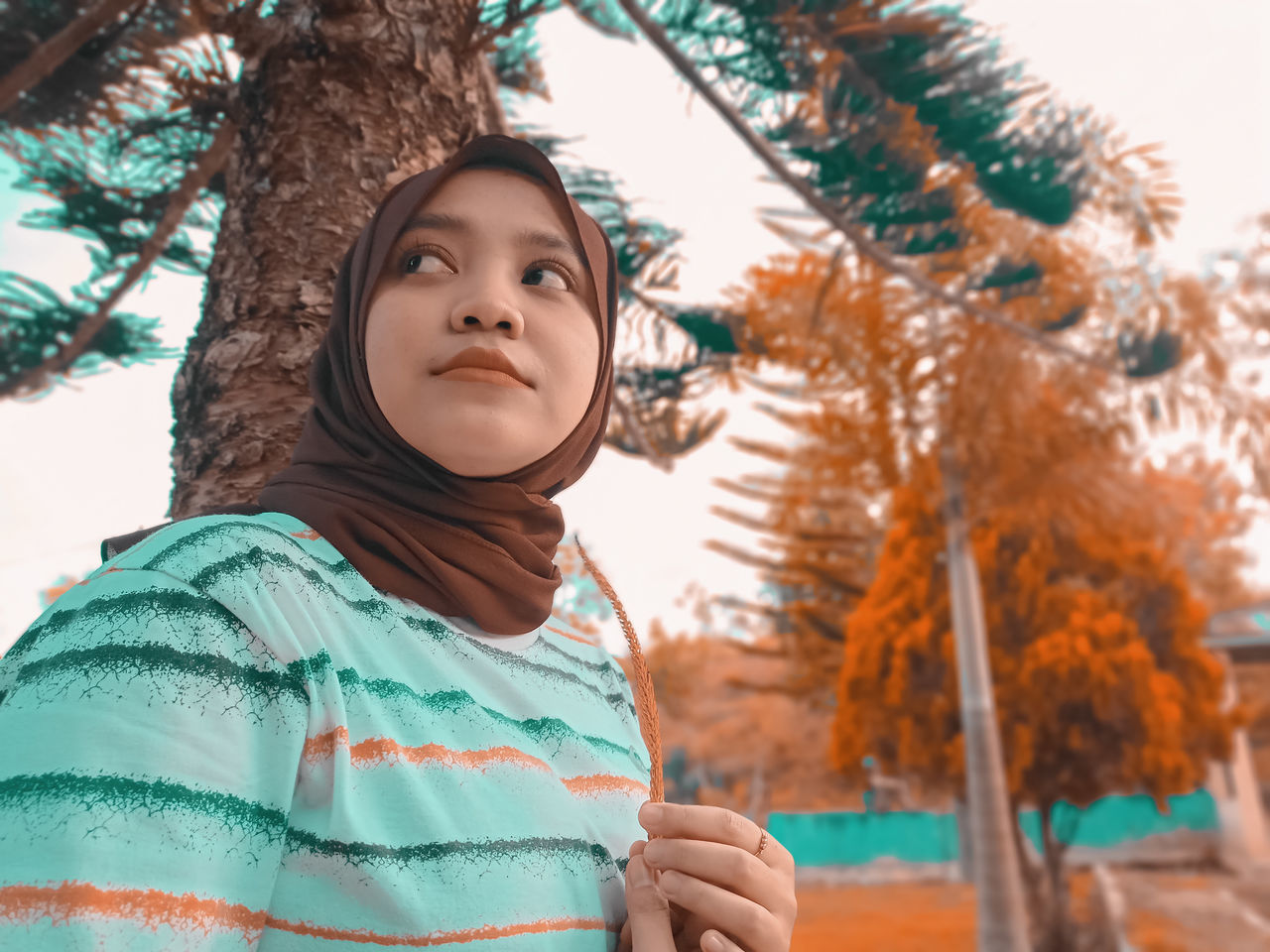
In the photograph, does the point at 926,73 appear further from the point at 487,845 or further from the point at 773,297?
the point at 773,297

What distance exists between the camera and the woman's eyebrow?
0.84 m

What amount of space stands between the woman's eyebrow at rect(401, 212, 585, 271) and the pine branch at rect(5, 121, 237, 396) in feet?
3.39

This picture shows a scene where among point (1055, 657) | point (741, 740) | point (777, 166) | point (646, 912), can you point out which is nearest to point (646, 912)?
point (646, 912)

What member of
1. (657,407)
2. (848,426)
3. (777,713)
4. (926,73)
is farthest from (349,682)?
(777,713)

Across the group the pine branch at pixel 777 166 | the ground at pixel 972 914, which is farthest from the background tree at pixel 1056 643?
the pine branch at pixel 777 166

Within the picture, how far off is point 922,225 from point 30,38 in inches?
98.5

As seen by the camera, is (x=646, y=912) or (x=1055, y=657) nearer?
(x=646, y=912)

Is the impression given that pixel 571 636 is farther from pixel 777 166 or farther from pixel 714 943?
pixel 777 166

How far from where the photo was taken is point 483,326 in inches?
30.9

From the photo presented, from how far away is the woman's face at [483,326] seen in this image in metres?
0.77

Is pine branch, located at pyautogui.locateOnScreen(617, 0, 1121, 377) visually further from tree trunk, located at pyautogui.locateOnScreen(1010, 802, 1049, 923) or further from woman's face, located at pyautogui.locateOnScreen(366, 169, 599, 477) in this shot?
tree trunk, located at pyautogui.locateOnScreen(1010, 802, 1049, 923)

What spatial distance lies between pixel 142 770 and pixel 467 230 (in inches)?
22.3

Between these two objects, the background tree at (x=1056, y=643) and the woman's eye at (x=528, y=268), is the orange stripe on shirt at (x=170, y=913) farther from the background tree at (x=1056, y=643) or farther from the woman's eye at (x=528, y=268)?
the background tree at (x=1056, y=643)

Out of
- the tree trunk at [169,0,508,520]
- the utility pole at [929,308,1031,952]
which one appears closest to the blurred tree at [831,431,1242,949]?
the utility pole at [929,308,1031,952]
